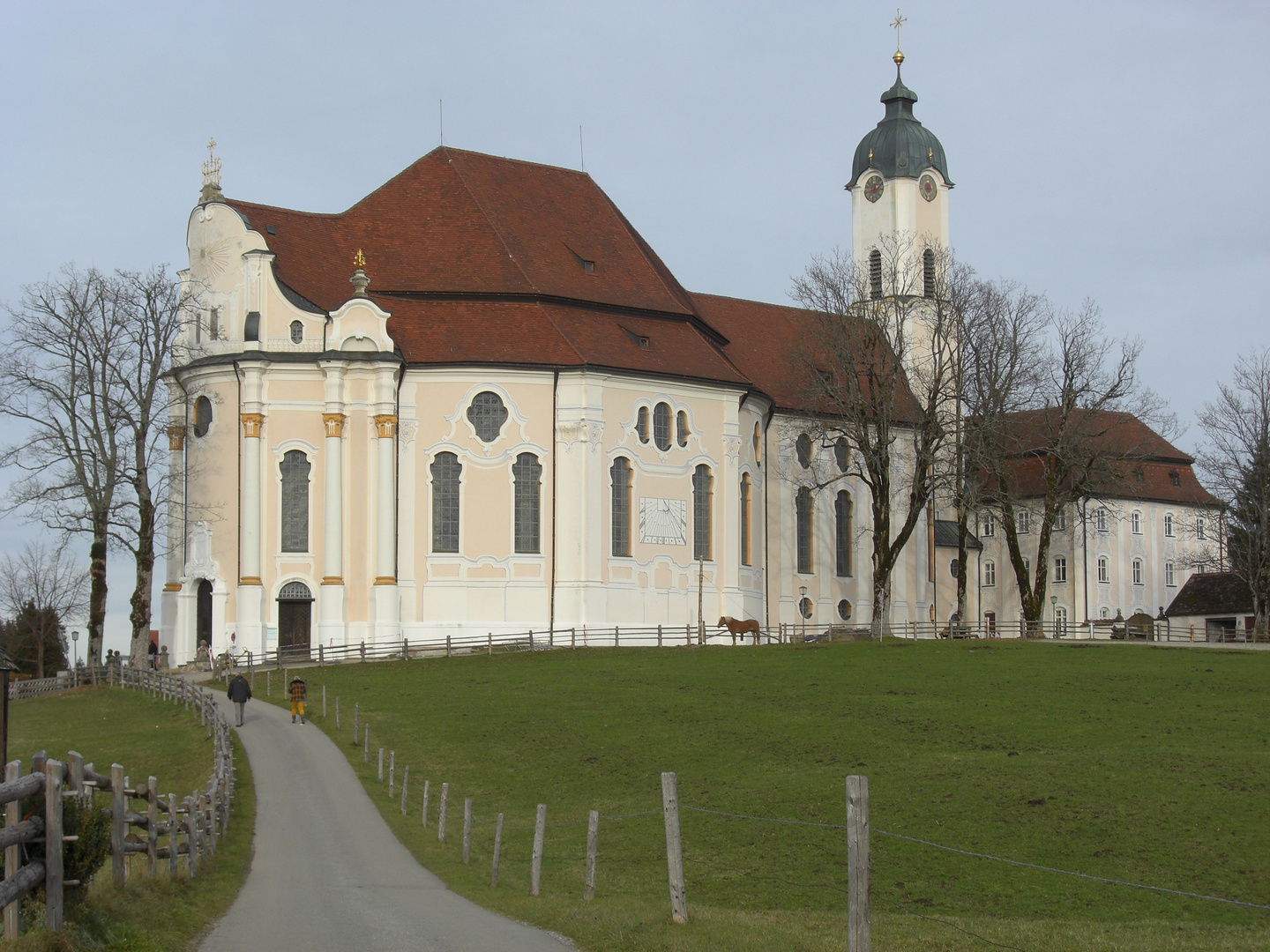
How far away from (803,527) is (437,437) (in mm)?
17556

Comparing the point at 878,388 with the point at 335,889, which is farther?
the point at 878,388

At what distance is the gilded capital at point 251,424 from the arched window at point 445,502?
19.9 feet

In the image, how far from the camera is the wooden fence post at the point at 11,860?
1054cm

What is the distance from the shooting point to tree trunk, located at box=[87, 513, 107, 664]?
4894cm

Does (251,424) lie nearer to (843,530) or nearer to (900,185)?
(843,530)

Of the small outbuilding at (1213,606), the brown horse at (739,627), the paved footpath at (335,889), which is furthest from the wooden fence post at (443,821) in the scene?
the small outbuilding at (1213,606)

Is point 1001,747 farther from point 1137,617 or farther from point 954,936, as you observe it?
point 1137,617

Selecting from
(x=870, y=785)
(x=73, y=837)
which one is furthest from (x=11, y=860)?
(x=870, y=785)

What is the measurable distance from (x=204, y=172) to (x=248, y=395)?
990cm

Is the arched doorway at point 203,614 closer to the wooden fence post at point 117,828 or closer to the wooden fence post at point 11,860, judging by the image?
the wooden fence post at point 117,828

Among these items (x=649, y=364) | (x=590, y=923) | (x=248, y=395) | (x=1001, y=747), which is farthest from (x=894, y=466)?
(x=590, y=923)

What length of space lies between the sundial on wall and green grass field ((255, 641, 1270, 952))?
35.3 feet

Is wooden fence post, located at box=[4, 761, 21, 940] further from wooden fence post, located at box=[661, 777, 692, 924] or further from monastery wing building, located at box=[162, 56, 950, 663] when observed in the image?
monastery wing building, located at box=[162, 56, 950, 663]

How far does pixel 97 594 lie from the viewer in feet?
162
